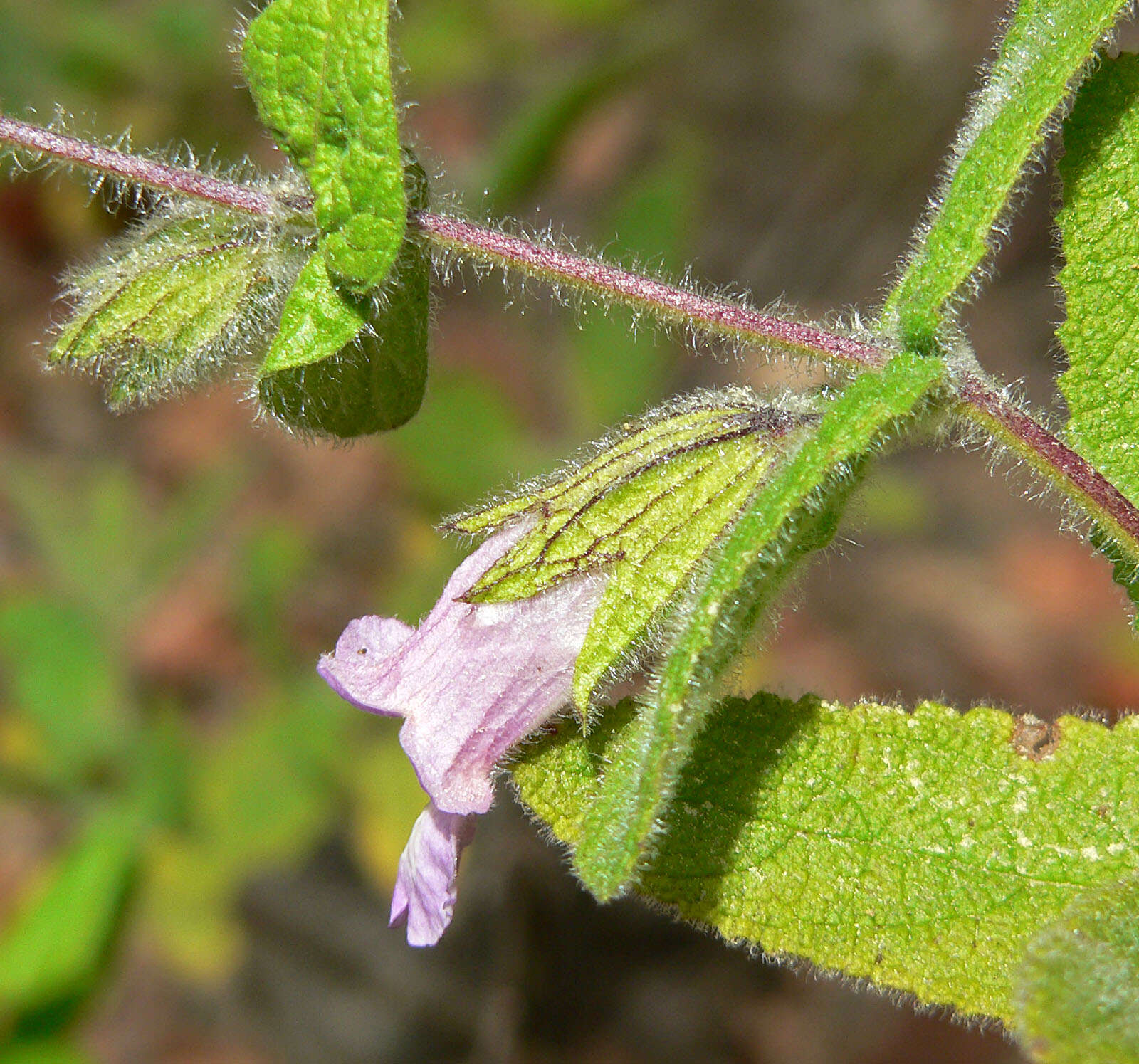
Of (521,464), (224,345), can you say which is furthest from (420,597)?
(224,345)

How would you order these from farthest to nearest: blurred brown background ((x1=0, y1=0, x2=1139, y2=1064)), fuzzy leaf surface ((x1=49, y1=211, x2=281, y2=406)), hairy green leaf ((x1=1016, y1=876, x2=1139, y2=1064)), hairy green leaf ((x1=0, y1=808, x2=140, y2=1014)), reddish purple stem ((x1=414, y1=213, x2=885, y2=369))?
1. blurred brown background ((x1=0, y1=0, x2=1139, y2=1064))
2. hairy green leaf ((x1=0, y1=808, x2=140, y2=1014))
3. fuzzy leaf surface ((x1=49, y1=211, x2=281, y2=406))
4. reddish purple stem ((x1=414, y1=213, x2=885, y2=369))
5. hairy green leaf ((x1=1016, y1=876, x2=1139, y2=1064))

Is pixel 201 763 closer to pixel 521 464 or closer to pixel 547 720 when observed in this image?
pixel 521 464

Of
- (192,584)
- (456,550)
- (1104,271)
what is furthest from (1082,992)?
(192,584)

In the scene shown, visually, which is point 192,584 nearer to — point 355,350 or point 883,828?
point 355,350

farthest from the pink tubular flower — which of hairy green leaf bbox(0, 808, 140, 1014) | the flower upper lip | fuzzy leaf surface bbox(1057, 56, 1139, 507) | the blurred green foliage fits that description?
hairy green leaf bbox(0, 808, 140, 1014)

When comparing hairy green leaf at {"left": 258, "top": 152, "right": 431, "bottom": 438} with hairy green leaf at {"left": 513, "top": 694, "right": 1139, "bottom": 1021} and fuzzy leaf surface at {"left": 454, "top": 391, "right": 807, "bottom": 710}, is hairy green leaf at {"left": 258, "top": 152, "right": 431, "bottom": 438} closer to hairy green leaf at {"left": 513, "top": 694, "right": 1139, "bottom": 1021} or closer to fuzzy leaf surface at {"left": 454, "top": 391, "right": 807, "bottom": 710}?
fuzzy leaf surface at {"left": 454, "top": 391, "right": 807, "bottom": 710}
